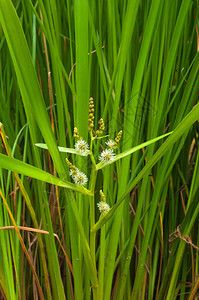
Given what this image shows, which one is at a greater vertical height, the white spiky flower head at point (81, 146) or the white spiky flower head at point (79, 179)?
the white spiky flower head at point (81, 146)

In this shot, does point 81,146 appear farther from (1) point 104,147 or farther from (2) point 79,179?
(1) point 104,147

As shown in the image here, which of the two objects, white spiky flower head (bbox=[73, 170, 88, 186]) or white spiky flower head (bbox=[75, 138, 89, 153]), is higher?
white spiky flower head (bbox=[75, 138, 89, 153])

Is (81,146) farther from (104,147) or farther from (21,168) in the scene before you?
(104,147)

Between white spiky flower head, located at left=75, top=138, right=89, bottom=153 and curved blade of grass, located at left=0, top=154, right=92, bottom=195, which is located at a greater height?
white spiky flower head, located at left=75, top=138, right=89, bottom=153

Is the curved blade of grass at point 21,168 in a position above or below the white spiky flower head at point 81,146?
below

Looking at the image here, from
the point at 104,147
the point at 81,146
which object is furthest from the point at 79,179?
the point at 104,147

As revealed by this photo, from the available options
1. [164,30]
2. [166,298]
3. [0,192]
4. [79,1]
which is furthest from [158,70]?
[166,298]

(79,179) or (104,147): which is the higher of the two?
(104,147)

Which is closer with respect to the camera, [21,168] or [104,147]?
[21,168]
